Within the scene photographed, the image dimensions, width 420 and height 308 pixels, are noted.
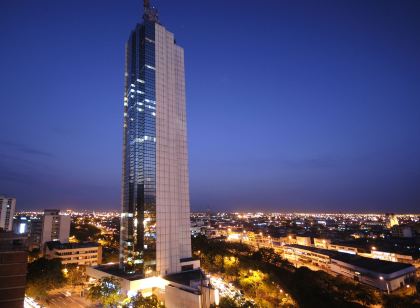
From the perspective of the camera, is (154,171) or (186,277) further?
(154,171)

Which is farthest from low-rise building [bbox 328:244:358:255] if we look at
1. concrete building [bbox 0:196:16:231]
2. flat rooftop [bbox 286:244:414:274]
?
concrete building [bbox 0:196:16:231]

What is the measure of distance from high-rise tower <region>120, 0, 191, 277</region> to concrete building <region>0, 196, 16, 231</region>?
102772mm

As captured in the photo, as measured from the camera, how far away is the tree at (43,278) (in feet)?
179

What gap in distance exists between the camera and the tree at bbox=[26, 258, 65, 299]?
179 ft

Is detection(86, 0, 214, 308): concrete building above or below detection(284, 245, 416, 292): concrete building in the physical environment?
above

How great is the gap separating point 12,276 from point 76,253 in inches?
2334

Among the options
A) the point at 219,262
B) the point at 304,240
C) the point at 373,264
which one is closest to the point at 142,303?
the point at 219,262

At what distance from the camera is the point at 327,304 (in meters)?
51.8

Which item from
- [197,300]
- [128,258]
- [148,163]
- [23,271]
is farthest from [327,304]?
[23,271]

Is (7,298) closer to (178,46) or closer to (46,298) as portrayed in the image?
(46,298)

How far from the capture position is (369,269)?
2840 inches

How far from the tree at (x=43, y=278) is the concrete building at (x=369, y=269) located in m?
73.0

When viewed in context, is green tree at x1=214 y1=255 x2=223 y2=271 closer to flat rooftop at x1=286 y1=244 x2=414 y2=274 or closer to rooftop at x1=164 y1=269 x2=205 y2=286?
rooftop at x1=164 y1=269 x2=205 y2=286

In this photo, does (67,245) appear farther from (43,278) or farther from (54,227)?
(43,278)
